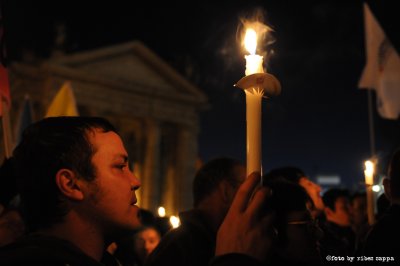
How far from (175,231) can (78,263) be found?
5.60 ft

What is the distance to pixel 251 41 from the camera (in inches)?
63.6

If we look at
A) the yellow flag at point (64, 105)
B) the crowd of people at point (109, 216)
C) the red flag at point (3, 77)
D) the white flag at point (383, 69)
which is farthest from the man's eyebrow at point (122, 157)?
the white flag at point (383, 69)

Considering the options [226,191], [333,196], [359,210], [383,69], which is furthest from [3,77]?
[383,69]

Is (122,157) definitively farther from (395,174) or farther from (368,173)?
(368,173)

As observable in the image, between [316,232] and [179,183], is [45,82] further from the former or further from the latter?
[316,232]

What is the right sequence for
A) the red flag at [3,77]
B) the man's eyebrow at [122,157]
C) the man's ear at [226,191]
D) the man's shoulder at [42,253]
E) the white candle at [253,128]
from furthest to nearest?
1. the red flag at [3,77]
2. the man's ear at [226,191]
3. the man's eyebrow at [122,157]
4. the man's shoulder at [42,253]
5. the white candle at [253,128]

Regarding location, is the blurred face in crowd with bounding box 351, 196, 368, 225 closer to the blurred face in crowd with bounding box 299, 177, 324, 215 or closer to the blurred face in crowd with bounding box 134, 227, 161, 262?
the blurred face in crowd with bounding box 134, 227, 161, 262

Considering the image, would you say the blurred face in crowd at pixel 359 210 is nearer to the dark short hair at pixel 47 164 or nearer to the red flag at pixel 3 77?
the red flag at pixel 3 77

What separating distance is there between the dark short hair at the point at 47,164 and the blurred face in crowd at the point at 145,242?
15.7 feet

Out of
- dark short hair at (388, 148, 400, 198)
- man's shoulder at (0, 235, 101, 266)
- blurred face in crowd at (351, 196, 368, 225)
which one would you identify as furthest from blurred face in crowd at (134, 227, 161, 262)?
man's shoulder at (0, 235, 101, 266)

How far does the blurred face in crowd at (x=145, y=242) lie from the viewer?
643 centimetres

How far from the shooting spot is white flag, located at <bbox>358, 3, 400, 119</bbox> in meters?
11.0

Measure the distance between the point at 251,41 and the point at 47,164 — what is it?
863 millimetres

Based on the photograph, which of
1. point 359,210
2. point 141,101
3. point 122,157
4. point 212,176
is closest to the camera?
point 122,157
